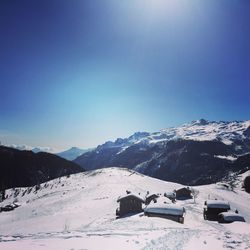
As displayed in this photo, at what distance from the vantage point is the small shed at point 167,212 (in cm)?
4719

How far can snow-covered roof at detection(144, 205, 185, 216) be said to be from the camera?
47591mm

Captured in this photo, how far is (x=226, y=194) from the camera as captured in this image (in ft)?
333

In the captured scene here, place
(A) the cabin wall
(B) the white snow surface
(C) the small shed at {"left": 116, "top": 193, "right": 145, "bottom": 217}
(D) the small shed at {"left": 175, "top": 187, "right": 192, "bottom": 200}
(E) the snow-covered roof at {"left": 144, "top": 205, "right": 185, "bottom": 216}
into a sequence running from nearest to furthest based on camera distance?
1. (B) the white snow surface
2. (E) the snow-covered roof at {"left": 144, "top": 205, "right": 185, "bottom": 216}
3. (A) the cabin wall
4. (C) the small shed at {"left": 116, "top": 193, "right": 145, "bottom": 217}
5. (D) the small shed at {"left": 175, "top": 187, "right": 192, "bottom": 200}

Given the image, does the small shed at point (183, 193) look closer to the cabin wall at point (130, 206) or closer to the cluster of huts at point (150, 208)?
the cluster of huts at point (150, 208)

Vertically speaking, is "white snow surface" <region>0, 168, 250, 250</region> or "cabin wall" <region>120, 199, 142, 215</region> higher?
"cabin wall" <region>120, 199, 142, 215</region>

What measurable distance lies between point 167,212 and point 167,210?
1.16ft

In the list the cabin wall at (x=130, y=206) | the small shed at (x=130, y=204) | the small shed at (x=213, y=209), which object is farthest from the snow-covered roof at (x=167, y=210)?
the small shed at (x=213, y=209)

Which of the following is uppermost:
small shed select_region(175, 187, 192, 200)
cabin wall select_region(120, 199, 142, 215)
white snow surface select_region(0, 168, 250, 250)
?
small shed select_region(175, 187, 192, 200)

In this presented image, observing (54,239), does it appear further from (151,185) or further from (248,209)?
(151,185)

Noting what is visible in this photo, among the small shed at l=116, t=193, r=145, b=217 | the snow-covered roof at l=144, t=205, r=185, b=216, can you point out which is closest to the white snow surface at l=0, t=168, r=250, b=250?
the snow-covered roof at l=144, t=205, r=185, b=216

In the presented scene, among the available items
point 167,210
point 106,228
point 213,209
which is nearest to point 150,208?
point 167,210

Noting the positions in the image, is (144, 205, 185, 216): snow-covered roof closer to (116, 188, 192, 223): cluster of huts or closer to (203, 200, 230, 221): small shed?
(116, 188, 192, 223): cluster of huts

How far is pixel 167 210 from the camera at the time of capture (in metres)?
48.8

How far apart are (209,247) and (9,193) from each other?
404 feet
